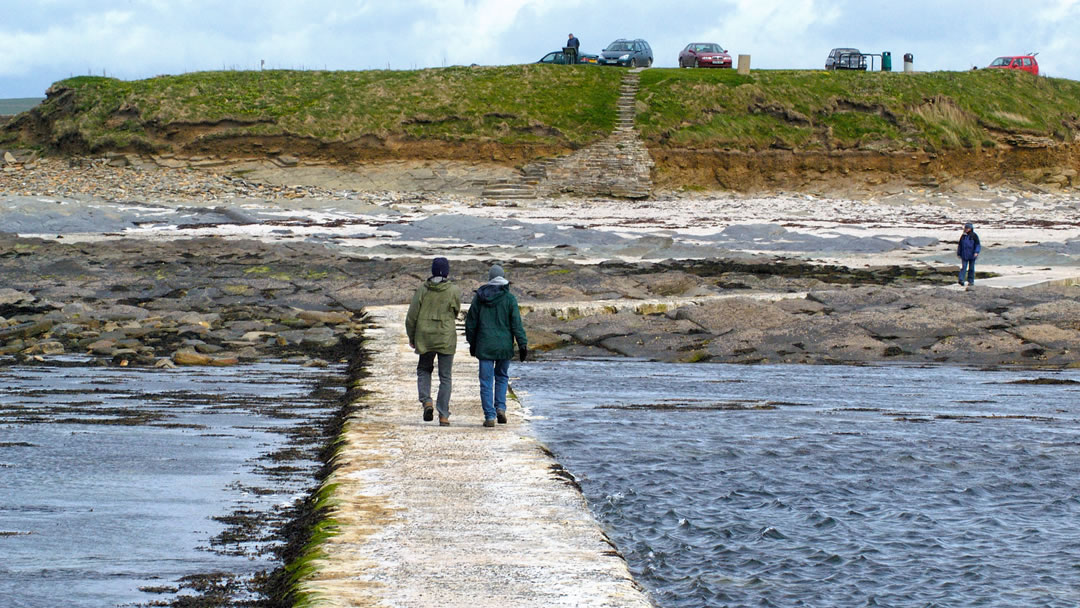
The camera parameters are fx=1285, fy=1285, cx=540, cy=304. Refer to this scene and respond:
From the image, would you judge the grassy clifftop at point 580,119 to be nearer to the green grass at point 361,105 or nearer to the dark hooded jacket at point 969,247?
the green grass at point 361,105

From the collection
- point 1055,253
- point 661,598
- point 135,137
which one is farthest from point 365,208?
point 661,598

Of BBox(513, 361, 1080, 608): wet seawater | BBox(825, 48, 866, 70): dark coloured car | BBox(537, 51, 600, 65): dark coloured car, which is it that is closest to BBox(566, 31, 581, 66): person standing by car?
BBox(537, 51, 600, 65): dark coloured car

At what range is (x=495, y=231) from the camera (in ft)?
111

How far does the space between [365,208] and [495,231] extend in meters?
6.73

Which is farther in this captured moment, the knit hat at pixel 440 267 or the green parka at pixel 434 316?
the green parka at pixel 434 316

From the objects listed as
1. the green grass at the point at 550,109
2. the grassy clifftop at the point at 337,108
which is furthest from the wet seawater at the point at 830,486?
the green grass at the point at 550,109

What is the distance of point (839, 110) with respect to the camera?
163 ft

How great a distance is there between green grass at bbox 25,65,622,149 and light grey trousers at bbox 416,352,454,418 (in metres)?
35.5

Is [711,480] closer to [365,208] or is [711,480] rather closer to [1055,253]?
[1055,253]

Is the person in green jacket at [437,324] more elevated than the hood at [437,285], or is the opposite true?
the hood at [437,285]

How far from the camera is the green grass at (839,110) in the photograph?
155ft

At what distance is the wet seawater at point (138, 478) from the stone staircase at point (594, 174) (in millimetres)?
30393

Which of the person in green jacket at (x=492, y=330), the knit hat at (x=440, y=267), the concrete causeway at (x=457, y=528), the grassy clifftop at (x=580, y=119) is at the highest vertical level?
the grassy clifftop at (x=580, y=119)

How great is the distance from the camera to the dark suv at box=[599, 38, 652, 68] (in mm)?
54906
